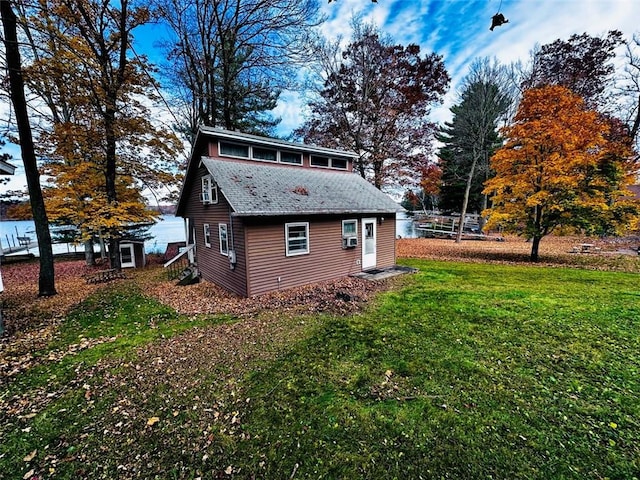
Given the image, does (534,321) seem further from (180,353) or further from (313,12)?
(313,12)

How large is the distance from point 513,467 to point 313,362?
282 cm

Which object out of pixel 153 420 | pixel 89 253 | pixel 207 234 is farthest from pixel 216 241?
pixel 89 253

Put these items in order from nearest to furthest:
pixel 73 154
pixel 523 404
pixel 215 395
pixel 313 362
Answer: pixel 523 404
pixel 215 395
pixel 313 362
pixel 73 154

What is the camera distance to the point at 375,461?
9.13 ft

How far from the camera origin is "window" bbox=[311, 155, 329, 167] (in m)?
12.7

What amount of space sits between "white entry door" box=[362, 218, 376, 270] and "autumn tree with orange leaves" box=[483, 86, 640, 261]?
Answer: 20.5 ft

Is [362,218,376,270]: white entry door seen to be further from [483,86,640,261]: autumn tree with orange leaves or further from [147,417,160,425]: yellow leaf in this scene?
[147,417,160,425]: yellow leaf

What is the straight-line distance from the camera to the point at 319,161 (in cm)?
1293

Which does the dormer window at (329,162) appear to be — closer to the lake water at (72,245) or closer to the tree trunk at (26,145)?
the lake water at (72,245)

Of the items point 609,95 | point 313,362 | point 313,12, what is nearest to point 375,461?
point 313,362

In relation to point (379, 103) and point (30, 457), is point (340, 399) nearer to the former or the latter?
point (30, 457)

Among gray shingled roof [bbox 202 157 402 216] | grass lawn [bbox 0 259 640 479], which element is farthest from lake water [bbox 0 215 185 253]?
grass lawn [bbox 0 259 640 479]

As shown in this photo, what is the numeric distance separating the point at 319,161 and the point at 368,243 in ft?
15.2

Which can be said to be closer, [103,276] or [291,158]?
[103,276]
